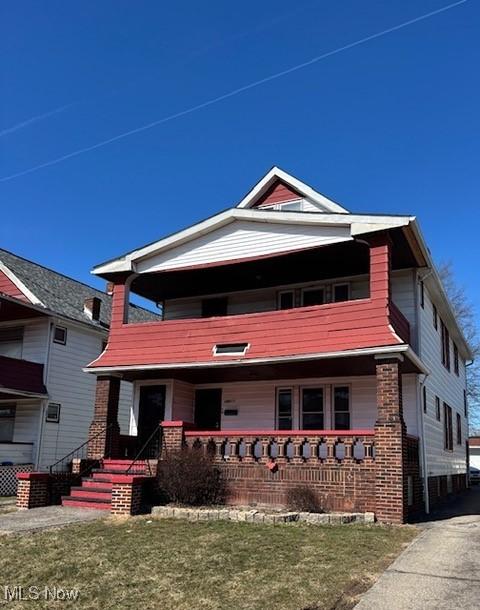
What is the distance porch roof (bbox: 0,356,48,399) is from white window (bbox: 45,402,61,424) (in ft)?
2.80

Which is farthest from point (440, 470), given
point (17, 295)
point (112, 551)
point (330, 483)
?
point (17, 295)

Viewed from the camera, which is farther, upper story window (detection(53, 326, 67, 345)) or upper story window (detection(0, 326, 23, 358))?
upper story window (detection(0, 326, 23, 358))

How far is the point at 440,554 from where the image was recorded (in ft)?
28.0

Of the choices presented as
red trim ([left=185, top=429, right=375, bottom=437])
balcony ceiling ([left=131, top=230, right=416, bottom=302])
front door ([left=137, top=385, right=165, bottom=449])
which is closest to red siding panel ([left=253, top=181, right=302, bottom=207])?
balcony ceiling ([left=131, top=230, right=416, bottom=302])

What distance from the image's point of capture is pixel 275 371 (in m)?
16.0

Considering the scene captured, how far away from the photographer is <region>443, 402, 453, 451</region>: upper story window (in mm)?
19970

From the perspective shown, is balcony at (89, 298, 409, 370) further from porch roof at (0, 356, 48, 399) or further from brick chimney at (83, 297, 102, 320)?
brick chimney at (83, 297, 102, 320)

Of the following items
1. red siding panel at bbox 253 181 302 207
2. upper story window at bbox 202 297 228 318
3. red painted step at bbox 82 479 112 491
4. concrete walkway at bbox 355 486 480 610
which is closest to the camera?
concrete walkway at bbox 355 486 480 610

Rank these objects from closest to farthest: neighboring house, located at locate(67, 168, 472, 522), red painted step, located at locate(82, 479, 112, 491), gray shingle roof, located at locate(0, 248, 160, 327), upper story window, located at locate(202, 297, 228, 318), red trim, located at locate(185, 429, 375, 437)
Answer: red trim, located at locate(185, 429, 375, 437), neighboring house, located at locate(67, 168, 472, 522), red painted step, located at locate(82, 479, 112, 491), upper story window, located at locate(202, 297, 228, 318), gray shingle roof, located at locate(0, 248, 160, 327)

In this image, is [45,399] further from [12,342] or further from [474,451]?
[474,451]

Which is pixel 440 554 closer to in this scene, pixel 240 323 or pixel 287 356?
pixel 287 356

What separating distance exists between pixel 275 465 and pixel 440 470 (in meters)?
6.98

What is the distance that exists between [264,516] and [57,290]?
633 inches

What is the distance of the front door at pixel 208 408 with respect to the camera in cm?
1817
